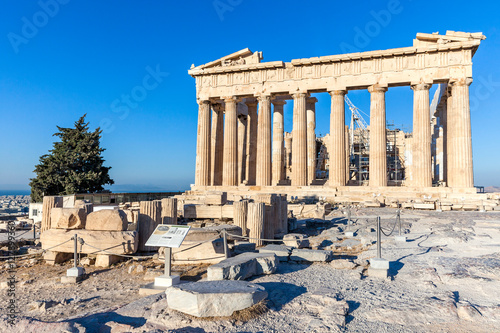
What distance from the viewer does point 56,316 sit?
607 centimetres

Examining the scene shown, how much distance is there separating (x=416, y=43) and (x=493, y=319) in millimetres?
26235

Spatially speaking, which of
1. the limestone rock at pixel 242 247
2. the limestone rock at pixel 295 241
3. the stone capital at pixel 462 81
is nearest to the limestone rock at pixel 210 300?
the limestone rock at pixel 242 247

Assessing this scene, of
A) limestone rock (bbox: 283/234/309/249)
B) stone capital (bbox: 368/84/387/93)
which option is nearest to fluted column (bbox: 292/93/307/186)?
stone capital (bbox: 368/84/387/93)

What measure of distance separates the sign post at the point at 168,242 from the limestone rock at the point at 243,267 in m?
0.86

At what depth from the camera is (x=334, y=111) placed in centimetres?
2883

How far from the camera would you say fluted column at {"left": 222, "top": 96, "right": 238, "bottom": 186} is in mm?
31656

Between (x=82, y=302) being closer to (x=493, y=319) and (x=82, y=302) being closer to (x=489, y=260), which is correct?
(x=493, y=319)

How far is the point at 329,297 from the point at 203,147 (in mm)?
27441

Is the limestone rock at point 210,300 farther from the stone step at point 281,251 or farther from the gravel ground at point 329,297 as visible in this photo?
the stone step at point 281,251

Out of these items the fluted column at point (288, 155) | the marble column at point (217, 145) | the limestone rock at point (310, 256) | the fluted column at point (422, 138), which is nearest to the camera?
the limestone rock at point (310, 256)

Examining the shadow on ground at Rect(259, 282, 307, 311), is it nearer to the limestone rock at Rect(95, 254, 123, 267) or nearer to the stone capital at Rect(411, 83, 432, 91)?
the limestone rock at Rect(95, 254, 123, 267)

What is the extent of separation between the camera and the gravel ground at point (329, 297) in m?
4.89

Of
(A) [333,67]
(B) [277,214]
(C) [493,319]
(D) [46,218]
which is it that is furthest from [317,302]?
(A) [333,67]

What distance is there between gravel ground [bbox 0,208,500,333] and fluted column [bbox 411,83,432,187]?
633 inches
